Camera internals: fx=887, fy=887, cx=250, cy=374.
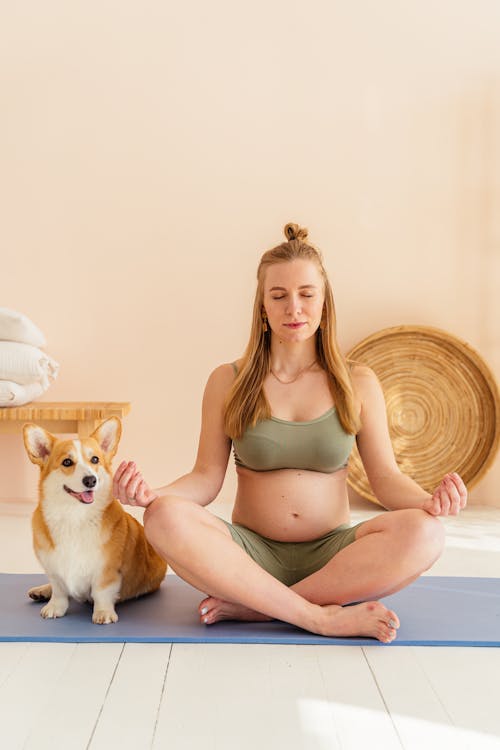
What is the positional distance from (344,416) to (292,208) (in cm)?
177

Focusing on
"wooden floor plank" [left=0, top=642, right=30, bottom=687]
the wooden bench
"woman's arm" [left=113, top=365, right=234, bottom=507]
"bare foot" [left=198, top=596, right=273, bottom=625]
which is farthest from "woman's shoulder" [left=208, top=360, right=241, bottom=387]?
the wooden bench

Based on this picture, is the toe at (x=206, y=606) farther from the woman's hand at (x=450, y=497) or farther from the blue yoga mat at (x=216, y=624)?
the woman's hand at (x=450, y=497)

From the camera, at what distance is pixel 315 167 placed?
137 inches

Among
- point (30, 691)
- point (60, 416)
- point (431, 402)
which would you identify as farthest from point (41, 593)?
point (431, 402)

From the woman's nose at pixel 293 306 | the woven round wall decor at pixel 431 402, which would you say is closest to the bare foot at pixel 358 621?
the woman's nose at pixel 293 306

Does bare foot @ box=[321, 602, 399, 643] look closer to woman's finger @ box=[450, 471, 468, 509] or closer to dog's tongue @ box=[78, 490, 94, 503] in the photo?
woman's finger @ box=[450, 471, 468, 509]

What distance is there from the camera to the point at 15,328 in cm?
311

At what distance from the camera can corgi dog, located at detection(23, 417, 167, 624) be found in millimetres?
1783

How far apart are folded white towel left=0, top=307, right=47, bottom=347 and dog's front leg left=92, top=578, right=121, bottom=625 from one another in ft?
4.98

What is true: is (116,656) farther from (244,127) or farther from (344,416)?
(244,127)

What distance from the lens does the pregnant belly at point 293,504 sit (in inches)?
73.6

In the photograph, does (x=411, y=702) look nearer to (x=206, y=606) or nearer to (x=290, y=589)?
(x=290, y=589)

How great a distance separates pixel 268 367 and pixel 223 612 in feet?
1.78

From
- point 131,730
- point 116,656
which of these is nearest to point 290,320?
point 116,656
